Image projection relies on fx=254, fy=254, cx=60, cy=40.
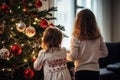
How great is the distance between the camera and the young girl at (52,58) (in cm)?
252

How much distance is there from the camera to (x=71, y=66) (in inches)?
126

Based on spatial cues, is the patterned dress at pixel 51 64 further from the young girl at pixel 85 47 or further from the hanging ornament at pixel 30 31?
the hanging ornament at pixel 30 31

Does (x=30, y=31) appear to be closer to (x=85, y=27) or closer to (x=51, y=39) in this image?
(x=51, y=39)

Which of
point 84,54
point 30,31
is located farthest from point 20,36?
point 84,54

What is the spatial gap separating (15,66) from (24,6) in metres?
0.67

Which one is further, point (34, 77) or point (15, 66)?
point (34, 77)

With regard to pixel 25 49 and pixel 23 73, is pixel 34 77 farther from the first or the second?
pixel 25 49

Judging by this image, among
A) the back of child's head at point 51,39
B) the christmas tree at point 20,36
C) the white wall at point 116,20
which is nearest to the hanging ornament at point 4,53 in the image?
the christmas tree at point 20,36

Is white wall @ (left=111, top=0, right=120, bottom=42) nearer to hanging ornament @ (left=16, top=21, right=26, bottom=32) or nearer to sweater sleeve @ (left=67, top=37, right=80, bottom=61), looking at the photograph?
sweater sleeve @ (left=67, top=37, right=80, bottom=61)

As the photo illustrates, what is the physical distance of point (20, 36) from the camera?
281 cm

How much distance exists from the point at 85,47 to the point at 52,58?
0.37m

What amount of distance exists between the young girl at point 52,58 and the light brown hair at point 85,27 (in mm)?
212

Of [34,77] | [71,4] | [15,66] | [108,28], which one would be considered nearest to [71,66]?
[34,77]

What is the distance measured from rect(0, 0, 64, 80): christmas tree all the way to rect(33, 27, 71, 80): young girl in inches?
7.6
